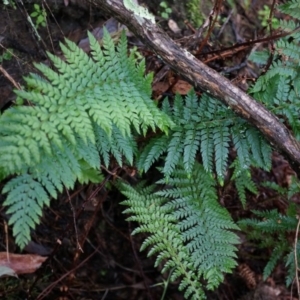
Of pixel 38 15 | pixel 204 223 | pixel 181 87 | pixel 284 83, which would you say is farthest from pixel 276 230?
pixel 38 15

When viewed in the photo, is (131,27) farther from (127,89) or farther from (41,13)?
(41,13)

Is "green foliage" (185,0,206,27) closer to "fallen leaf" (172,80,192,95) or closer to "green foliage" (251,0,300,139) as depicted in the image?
"fallen leaf" (172,80,192,95)

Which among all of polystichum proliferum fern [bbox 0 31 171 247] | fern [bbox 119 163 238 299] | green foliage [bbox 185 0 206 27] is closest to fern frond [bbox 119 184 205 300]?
fern [bbox 119 163 238 299]

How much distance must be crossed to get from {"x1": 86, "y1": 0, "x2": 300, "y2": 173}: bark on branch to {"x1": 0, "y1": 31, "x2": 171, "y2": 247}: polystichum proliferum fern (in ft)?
0.48

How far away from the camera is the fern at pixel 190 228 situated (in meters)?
2.72

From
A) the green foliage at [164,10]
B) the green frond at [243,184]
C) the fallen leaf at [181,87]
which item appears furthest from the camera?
the green foliage at [164,10]

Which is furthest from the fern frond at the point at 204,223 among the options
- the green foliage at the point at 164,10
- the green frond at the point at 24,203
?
the green foliage at the point at 164,10

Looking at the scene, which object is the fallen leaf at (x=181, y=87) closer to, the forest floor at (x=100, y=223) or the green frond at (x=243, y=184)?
the forest floor at (x=100, y=223)

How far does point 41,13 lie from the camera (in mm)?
3129

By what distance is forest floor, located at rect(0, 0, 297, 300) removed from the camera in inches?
121

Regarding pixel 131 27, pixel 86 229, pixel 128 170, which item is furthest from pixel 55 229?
pixel 131 27

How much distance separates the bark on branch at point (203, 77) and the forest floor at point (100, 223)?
47cm

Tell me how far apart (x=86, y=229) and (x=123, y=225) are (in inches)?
19.8

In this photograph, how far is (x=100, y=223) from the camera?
345 cm
